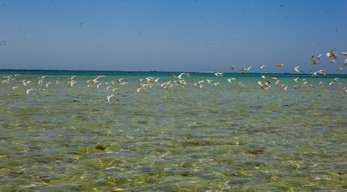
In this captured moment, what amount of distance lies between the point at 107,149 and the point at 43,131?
3989mm

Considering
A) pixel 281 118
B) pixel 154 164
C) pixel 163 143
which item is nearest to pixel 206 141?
pixel 163 143

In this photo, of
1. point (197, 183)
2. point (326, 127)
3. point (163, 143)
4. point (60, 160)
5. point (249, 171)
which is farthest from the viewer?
point (326, 127)

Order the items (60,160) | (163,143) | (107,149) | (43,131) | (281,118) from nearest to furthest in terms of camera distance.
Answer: (60,160)
(107,149)
(163,143)
(43,131)
(281,118)

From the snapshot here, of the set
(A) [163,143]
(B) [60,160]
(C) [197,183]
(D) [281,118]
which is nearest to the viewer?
(C) [197,183]

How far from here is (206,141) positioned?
493 inches

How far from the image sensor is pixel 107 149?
1118 cm

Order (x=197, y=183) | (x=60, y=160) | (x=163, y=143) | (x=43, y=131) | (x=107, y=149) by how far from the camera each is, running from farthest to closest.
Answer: (x=43, y=131) → (x=163, y=143) → (x=107, y=149) → (x=60, y=160) → (x=197, y=183)

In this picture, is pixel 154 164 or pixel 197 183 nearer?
pixel 197 183

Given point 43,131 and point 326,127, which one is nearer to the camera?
point 43,131

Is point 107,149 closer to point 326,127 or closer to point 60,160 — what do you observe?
point 60,160

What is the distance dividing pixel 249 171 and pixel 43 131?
Answer: 330 inches

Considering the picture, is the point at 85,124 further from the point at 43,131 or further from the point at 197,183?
the point at 197,183

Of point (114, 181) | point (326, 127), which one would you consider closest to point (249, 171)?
point (114, 181)

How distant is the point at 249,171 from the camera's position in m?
9.09
